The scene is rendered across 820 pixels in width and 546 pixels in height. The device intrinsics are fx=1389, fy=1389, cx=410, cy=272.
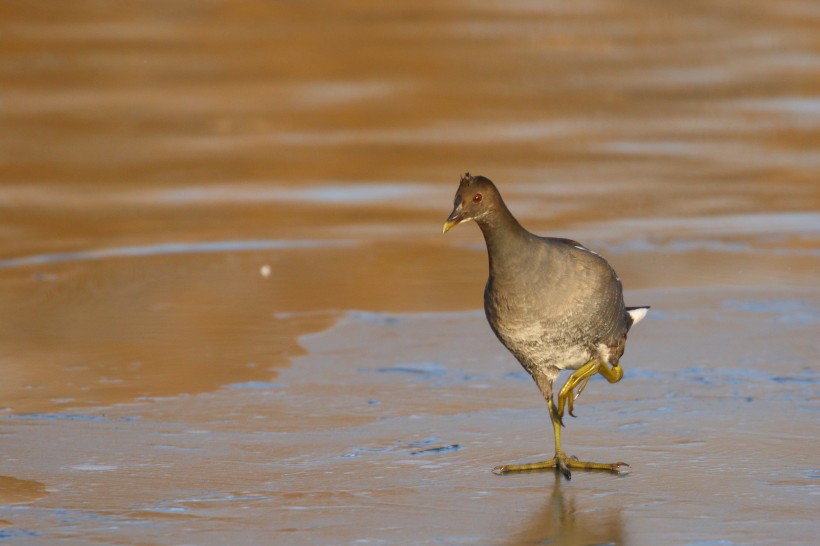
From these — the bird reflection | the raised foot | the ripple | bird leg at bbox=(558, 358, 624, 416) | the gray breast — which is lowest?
the bird reflection

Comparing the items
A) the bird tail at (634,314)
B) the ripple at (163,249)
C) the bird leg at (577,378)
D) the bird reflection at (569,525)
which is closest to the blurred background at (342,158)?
the ripple at (163,249)

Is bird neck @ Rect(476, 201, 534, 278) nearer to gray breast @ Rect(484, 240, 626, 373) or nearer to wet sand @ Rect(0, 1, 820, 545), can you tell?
gray breast @ Rect(484, 240, 626, 373)

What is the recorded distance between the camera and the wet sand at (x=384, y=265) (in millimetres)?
5008

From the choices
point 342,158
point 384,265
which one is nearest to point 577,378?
point 384,265

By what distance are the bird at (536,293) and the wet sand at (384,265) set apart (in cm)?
44

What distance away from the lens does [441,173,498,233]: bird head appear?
530 cm

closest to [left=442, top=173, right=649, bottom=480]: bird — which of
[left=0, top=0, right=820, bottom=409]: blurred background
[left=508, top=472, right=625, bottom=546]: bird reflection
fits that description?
[left=508, top=472, right=625, bottom=546]: bird reflection

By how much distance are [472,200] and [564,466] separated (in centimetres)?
107

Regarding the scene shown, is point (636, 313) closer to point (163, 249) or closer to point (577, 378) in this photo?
point (577, 378)

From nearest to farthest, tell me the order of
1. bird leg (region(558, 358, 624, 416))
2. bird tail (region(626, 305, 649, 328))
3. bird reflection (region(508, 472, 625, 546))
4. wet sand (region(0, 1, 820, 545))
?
bird reflection (region(508, 472, 625, 546))
wet sand (region(0, 1, 820, 545))
bird leg (region(558, 358, 624, 416))
bird tail (region(626, 305, 649, 328))

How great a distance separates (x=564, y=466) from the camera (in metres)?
5.26

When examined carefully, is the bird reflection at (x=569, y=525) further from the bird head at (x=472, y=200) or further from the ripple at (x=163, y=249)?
the ripple at (x=163, y=249)

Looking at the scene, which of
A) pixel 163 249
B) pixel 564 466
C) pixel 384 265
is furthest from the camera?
pixel 163 249

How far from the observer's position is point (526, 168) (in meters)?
12.7
